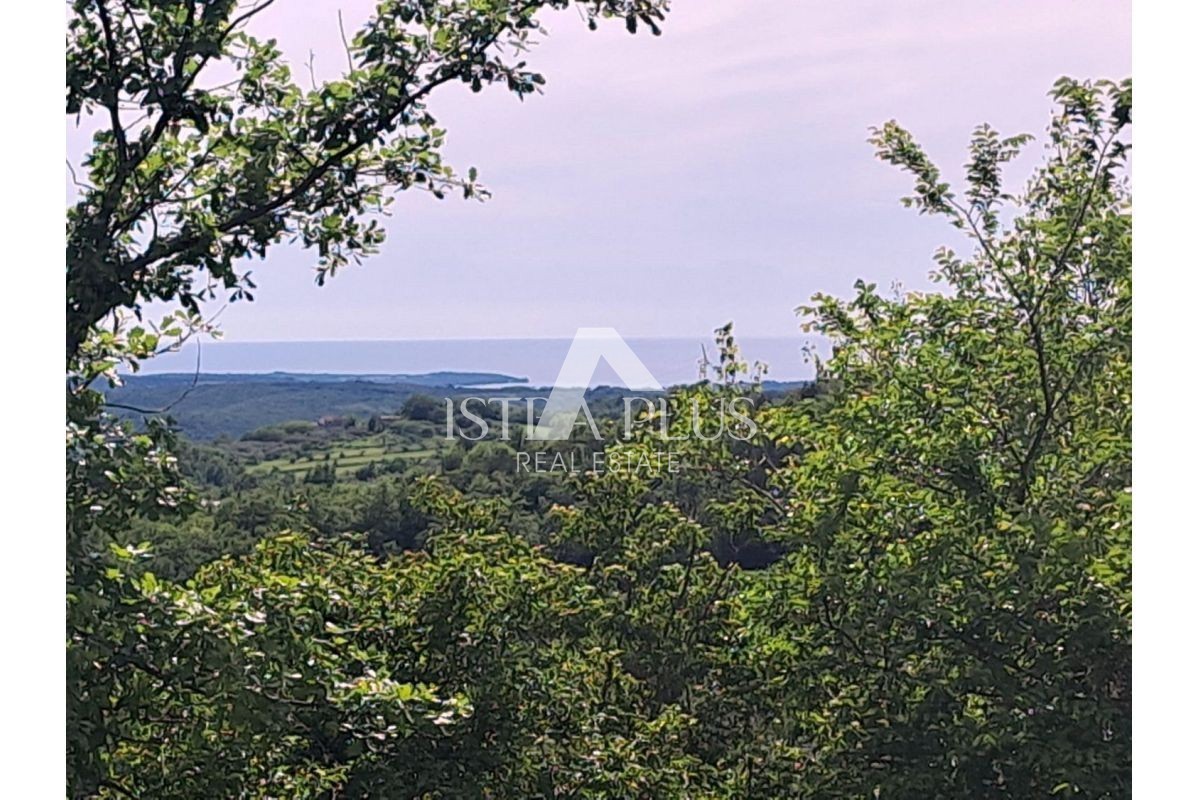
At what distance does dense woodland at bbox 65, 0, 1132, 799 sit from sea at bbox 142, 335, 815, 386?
0.08m

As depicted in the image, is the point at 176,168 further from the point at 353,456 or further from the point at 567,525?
the point at 567,525

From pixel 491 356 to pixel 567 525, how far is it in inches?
19.9

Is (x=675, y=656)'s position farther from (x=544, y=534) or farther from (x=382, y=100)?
(x=382, y=100)

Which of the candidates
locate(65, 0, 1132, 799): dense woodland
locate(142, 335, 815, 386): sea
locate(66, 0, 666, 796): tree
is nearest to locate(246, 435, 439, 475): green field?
locate(65, 0, 1132, 799): dense woodland

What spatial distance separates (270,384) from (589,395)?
29.0 inches

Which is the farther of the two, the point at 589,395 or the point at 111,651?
the point at 589,395

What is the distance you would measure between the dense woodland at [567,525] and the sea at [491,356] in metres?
0.08

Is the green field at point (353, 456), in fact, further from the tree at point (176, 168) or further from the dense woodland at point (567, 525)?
the tree at point (176, 168)

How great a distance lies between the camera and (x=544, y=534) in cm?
324

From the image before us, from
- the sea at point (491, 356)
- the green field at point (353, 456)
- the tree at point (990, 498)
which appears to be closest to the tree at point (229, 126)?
the sea at point (491, 356)

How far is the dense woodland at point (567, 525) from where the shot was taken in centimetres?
237

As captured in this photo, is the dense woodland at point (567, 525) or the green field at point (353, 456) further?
the green field at point (353, 456)

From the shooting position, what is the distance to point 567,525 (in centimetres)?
322
